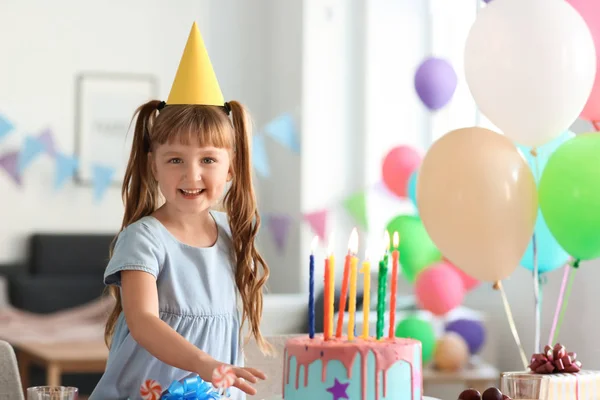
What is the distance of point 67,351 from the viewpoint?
397 centimetres

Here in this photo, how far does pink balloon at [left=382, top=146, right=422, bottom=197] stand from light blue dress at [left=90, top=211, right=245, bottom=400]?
1.91 m

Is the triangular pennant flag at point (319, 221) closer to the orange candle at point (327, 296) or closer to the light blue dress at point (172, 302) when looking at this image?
the light blue dress at point (172, 302)

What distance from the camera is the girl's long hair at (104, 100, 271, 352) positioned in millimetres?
1486

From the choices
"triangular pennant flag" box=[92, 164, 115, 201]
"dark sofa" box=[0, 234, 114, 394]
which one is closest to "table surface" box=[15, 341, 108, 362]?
"dark sofa" box=[0, 234, 114, 394]

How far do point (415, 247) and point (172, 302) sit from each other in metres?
1.85

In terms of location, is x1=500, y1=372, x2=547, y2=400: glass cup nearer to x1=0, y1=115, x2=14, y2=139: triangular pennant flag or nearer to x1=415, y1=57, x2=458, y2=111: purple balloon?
x1=415, y1=57, x2=458, y2=111: purple balloon

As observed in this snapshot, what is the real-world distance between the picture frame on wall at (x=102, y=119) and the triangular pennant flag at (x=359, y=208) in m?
1.54

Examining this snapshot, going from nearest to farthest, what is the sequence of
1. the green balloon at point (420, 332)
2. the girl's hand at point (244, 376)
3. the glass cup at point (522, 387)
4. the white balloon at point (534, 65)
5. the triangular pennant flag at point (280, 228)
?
the girl's hand at point (244, 376), the glass cup at point (522, 387), the white balloon at point (534, 65), the green balloon at point (420, 332), the triangular pennant flag at point (280, 228)

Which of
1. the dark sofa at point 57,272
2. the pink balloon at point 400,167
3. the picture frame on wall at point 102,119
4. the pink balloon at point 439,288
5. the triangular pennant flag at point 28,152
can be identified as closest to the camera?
the pink balloon at point 439,288

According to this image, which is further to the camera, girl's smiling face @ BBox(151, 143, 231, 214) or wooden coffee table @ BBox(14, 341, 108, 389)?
wooden coffee table @ BBox(14, 341, 108, 389)

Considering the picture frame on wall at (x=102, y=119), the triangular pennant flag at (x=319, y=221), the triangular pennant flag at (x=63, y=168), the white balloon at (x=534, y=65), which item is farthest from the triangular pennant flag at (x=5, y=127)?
the white balloon at (x=534, y=65)

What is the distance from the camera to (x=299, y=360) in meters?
1.27

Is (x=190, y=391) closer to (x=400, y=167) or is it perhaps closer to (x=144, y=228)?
(x=144, y=228)

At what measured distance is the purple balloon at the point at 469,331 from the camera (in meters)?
3.55
